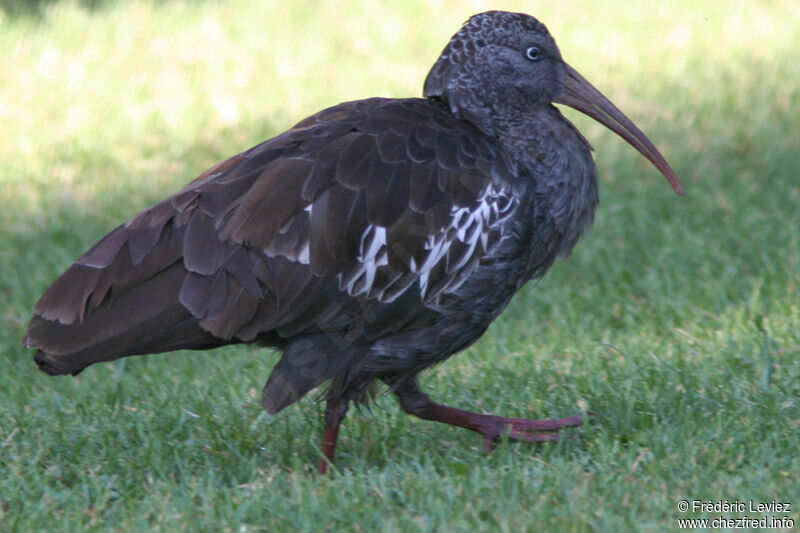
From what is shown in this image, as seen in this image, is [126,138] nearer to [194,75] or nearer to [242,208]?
[194,75]

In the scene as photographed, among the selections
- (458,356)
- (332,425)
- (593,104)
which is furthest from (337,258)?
(458,356)

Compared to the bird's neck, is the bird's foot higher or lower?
lower

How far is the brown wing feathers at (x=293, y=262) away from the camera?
13.0ft

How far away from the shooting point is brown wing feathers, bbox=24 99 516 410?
13.0 feet

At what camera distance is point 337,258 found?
13.1 ft

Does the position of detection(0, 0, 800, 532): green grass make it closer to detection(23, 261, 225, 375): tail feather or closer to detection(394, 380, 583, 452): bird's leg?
detection(394, 380, 583, 452): bird's leg

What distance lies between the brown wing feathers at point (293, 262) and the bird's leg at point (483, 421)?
0.42m

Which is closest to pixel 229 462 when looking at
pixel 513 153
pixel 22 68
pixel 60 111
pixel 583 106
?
pixel 513 153

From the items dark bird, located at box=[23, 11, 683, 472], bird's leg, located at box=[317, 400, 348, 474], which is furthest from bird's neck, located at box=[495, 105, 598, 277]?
bird's leg, located at box=[317, 400, 348, 474]

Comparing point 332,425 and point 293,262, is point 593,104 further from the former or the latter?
point 332,425

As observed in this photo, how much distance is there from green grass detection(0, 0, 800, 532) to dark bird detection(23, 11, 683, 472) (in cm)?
39

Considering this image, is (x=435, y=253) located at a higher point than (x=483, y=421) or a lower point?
higher

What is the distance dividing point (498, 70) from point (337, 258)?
1.00 meters

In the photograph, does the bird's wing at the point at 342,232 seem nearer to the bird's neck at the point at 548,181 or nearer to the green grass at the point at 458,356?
the bird's neck at the point at 548,181
